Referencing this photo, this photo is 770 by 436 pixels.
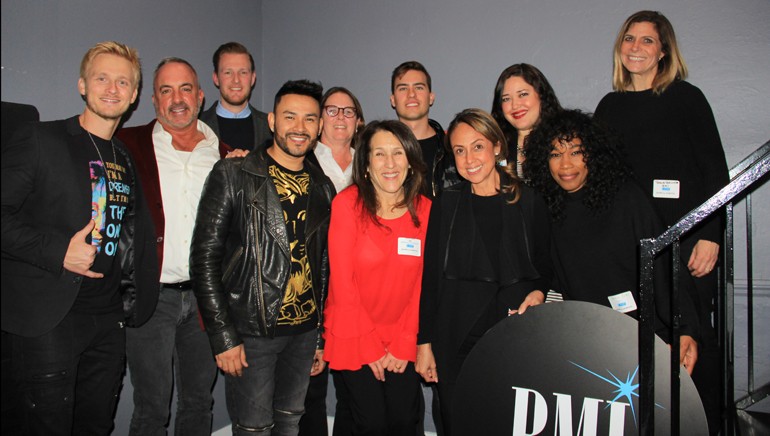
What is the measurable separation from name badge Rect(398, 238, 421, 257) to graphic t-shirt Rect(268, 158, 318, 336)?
471 mm

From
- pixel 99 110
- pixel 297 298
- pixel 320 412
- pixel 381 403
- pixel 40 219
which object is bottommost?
pixel 320 412

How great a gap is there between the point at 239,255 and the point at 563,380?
1.53 metres

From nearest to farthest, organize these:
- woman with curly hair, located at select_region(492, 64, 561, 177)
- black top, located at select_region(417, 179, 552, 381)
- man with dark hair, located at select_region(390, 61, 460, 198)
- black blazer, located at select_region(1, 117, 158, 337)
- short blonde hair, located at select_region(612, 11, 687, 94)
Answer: black blazer, located at select_region(1, 117, 158, 337) < black top, located at select_region(417, 179, 552, 381) < short blonde hair, located at select_region(612, 11, 687, 94) < woman with curly hair, located at select_region(492, 64, 561, 177) < man with dark hair, located at select_region(390, 61, 460, 198)

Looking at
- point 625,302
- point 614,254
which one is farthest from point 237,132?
point 625,302

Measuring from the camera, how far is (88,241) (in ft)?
7.43

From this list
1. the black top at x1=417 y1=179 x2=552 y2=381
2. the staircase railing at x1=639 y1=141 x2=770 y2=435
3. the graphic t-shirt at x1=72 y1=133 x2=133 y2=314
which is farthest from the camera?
the black top at x1=417 y1=179 x2=552 y2=381

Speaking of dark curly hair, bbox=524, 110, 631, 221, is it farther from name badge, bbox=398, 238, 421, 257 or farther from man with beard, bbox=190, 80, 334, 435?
man with beard, bbox=190, 80, 334, 435

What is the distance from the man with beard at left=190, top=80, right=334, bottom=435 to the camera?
243 cm

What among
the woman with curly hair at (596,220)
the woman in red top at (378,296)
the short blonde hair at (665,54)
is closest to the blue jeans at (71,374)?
the woman in red top at (378,296)

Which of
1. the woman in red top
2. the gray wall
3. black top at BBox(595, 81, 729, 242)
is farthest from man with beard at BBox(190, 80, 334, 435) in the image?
black top at BBox(595, 81, 729, 242)

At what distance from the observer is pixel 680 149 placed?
2.75 meters

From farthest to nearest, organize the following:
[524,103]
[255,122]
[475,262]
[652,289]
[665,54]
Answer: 1. [255,122]
2. [524,103]
3. [665,54]
4. [475,262]
5. [652,289]

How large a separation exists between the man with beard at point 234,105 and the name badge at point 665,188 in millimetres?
2353

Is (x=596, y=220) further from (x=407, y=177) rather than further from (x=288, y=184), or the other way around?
(x=288, y=184)
